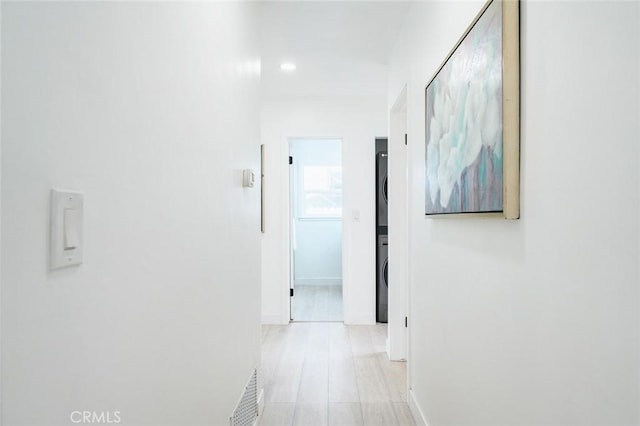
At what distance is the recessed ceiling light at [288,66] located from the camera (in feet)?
11.4

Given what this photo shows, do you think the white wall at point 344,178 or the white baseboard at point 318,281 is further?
the white baseboard at point 318,281

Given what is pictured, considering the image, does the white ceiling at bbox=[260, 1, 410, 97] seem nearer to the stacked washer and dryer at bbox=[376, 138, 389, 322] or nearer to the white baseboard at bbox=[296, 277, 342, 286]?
the stacked washer and dryer at bbox=[376, 138, 389, 322]

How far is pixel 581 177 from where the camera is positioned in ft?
2.70

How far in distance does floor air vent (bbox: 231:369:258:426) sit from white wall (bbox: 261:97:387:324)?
A: 2.16 meters

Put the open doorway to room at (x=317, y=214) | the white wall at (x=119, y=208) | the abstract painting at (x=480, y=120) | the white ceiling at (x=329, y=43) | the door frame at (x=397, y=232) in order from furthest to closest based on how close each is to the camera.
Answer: the open doorway to room at (x=317, y=214) < the door frame at (x=397, y=232) < the white ceiling at (x=329, y=43) < the abstract painting at (x=480, y=120) < the white wall at (x=119, y=208)

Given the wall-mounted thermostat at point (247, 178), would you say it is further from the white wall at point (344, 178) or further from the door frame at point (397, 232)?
the white wall at point (344, 178)

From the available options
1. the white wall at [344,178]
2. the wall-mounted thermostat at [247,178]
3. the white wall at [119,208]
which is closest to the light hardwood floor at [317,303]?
the white wall at [344,178]

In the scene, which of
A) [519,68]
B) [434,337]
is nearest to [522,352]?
[519,68]

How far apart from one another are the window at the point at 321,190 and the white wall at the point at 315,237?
0.17 ft

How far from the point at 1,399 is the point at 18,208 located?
246mm

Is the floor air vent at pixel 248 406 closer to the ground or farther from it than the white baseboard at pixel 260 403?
farther from it

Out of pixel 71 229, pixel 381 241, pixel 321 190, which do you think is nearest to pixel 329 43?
pixel 381 241

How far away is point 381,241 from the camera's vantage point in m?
4.41

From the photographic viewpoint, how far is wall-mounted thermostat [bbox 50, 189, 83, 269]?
1.98ft
